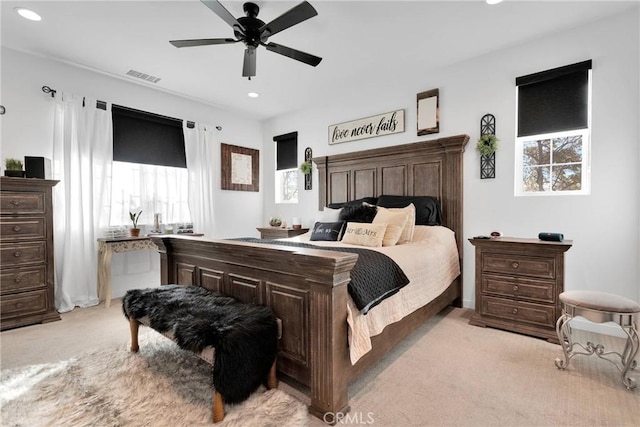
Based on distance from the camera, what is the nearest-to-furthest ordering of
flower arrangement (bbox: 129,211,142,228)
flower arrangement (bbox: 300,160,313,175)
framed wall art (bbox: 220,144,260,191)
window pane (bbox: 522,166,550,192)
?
window pane (bbox: 522,166,550,192), flower arrangement (bbox: 129,211,142,228), flower arrangement (bbox: 300,160,313,175), framed wall art (bbox: 220,144,260,191)

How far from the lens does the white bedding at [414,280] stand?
5.54 feet

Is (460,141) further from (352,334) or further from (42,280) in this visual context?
(42,280)

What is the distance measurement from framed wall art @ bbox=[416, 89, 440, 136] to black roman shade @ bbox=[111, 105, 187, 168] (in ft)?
11.2

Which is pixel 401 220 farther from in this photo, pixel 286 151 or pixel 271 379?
pixel 286 151

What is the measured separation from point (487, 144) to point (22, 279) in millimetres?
4927

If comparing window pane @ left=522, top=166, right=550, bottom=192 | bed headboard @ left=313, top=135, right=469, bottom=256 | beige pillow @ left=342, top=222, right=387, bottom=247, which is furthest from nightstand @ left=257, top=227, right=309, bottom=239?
window pane @ left=522, top=166, right=550, bottom=192

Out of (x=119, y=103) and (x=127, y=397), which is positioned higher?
(x=119, y=103)

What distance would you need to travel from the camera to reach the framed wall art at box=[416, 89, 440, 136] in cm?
367

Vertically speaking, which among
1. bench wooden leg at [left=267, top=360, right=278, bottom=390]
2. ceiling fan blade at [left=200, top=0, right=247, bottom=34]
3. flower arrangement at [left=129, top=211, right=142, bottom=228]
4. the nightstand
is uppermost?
ceiling fan blade at [left=200, top=0, right=247, bottom=34]

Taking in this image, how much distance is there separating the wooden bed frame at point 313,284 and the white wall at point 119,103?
167 cm

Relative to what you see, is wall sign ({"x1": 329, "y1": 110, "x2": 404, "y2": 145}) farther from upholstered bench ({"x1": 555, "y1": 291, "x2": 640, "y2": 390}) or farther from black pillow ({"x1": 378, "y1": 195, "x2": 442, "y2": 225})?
upholstered bench ({"x1": 555, "y1": 291, "x2": 640, "y2": 390})

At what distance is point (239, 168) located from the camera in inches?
212

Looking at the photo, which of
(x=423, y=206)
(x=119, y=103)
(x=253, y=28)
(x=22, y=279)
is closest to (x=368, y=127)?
(x=423, y=206)

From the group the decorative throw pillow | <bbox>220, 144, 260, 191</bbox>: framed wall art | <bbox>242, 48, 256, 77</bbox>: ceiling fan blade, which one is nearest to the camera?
<bbox>242, 48, 256, 77</bbox>: ceiling fan blade
